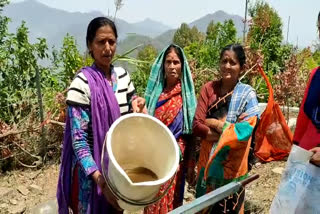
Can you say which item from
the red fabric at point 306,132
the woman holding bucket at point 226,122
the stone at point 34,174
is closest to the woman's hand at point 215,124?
the woman holding bucket at point 226,122

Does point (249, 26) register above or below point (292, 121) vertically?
above

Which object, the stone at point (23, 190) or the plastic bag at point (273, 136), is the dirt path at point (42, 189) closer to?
the stone at point (23, 190)

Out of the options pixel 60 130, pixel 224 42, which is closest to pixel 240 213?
pixel 60 130

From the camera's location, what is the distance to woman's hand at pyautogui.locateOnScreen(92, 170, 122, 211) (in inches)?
53.3

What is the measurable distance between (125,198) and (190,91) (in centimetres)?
123

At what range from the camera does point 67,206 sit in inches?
64.1

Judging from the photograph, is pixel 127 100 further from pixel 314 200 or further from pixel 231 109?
pixel 314 200

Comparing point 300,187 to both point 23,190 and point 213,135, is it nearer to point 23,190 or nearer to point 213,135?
point 213,135

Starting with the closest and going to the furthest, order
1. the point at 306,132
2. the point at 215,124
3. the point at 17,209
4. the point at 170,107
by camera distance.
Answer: the point at 306,132 → the point at 215,124 → the point at 170,107 → the point at 17,209

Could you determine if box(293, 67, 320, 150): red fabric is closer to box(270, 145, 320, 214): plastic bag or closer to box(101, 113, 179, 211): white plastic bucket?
box(270, 145, 320, 214): plastic bag

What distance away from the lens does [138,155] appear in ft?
4.88

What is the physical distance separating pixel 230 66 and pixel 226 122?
0.33m

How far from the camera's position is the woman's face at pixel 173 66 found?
2.30 metres

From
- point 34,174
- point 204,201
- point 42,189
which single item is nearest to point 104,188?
point 204,201
